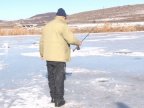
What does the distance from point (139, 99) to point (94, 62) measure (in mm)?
5281

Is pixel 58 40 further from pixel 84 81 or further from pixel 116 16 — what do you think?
pixel 116 16

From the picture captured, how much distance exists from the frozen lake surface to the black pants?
0.20 meters

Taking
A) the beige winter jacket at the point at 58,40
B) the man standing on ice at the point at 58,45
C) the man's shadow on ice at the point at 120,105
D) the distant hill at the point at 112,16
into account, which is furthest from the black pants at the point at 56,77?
the distant hill at the point at 112,16

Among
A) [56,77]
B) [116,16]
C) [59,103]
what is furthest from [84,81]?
[116,16]

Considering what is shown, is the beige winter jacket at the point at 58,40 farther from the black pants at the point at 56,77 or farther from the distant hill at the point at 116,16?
the distant hill at the point at 116,16

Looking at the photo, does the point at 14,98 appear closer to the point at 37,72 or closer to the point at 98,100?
the point at 98,100

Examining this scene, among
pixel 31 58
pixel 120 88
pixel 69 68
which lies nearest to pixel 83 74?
pixel 69 68

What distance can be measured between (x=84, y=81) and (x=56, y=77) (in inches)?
86.8

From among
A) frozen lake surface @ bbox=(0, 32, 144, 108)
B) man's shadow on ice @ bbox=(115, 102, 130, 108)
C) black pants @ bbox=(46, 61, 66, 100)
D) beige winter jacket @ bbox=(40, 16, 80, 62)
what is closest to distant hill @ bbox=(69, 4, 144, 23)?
frozen lake surface @ bbox=(0, 32, 144, 108)

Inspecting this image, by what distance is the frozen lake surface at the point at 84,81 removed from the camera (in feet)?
24.1

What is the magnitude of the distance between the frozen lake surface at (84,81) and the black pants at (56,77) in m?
0.20

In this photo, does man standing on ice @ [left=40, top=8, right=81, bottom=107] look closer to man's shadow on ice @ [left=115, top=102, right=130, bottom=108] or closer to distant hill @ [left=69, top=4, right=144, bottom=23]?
man's shadow on ice @ [left=115, top=102, right=130, bottom=108]

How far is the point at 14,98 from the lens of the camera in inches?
308

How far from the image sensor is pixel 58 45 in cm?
715
